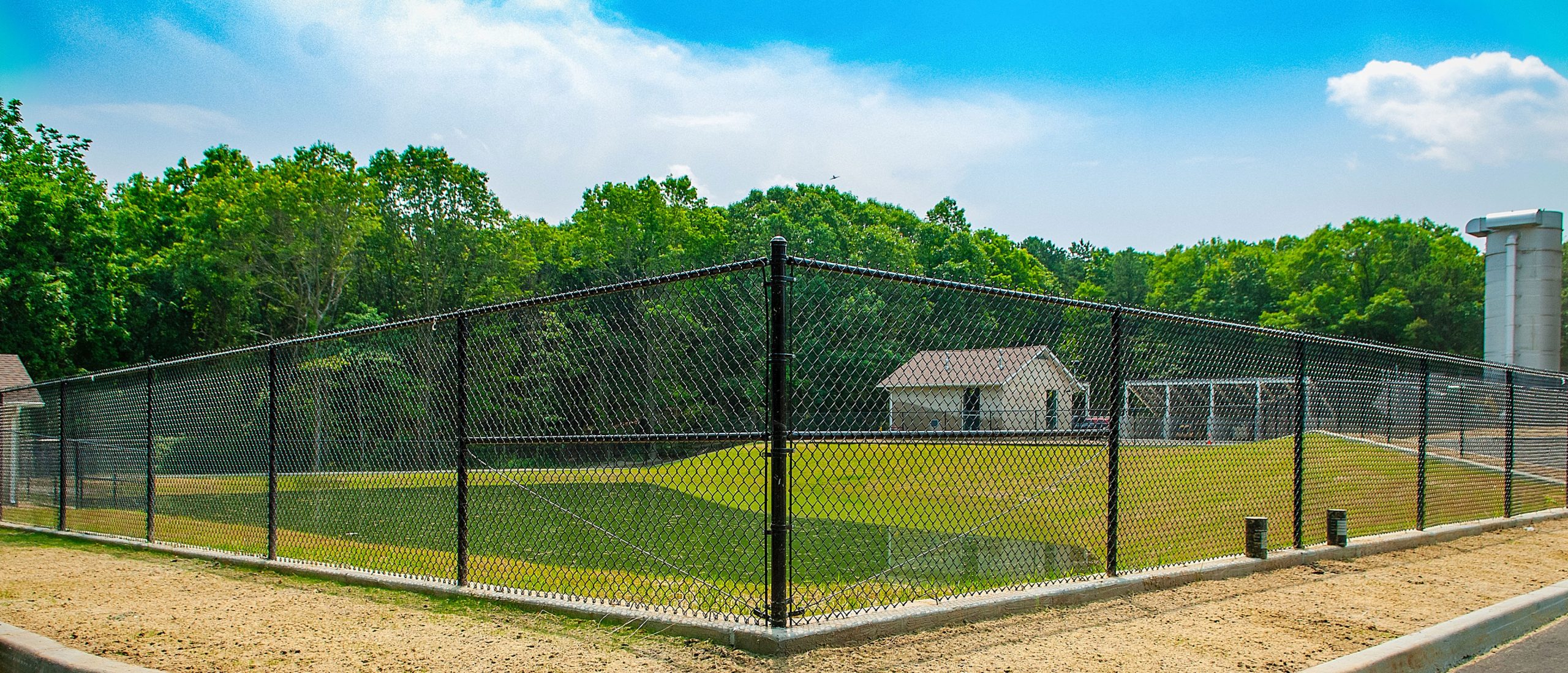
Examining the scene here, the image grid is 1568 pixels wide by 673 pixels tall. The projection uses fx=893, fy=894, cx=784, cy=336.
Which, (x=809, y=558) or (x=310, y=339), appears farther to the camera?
(x=809, y=558)

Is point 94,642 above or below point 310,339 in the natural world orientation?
below

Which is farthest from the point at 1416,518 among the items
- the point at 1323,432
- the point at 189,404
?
the point at 189,404

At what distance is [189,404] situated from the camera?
957 centimetres

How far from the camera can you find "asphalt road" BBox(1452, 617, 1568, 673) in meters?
4.86

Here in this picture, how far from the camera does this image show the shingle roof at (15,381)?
14.8 metres

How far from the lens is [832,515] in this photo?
13.3 meters

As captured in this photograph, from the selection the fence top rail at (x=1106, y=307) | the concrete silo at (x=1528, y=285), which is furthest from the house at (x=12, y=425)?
the concrete silo at (x=1528, y=285)

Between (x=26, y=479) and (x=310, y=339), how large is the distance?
9673 millimetres

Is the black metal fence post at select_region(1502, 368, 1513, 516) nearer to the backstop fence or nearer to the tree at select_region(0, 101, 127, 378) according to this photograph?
the backstop fence

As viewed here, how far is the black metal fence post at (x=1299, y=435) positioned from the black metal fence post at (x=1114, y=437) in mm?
2324

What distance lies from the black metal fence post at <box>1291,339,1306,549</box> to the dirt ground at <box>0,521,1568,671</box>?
1.40ft

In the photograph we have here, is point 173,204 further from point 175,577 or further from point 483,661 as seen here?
point 483,661

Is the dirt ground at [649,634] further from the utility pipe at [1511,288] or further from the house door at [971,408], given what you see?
the utility pipe at [1511,288]

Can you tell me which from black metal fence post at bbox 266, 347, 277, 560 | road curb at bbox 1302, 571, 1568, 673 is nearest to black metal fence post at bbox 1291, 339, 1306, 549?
road curb at bbox 1302, 571, 1568, 673
